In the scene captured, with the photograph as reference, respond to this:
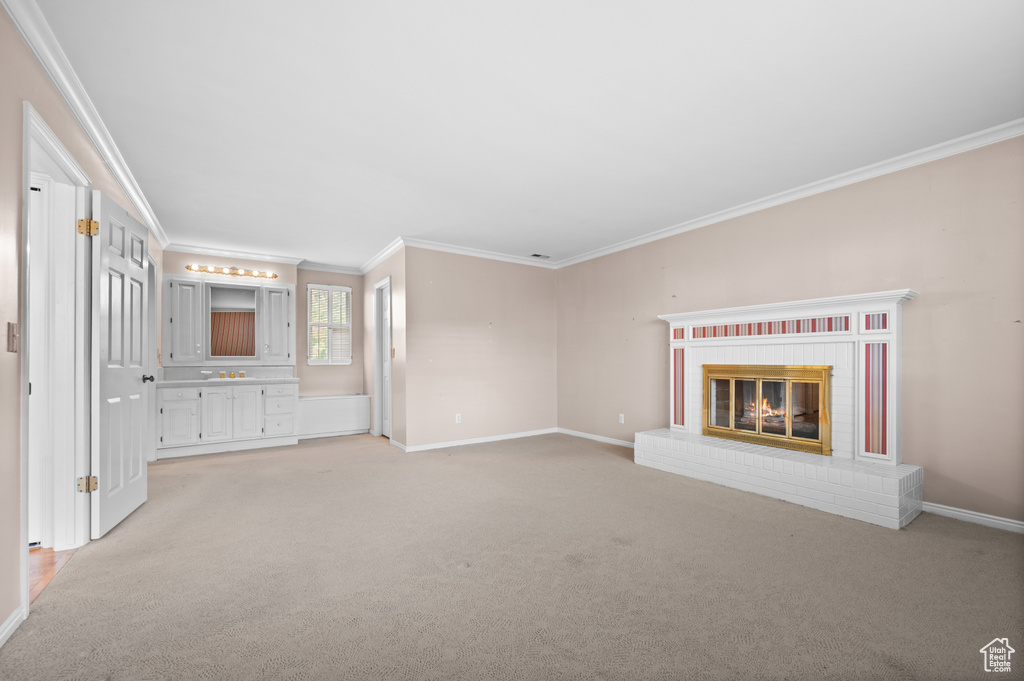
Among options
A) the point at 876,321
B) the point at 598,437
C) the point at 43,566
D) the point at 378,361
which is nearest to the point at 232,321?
the point at 378,361

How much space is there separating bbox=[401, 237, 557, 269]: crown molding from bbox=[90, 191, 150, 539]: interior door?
274 cm

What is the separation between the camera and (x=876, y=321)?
3.52 metres

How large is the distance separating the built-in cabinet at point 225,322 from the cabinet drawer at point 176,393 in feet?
1.68

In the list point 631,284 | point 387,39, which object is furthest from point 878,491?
point 387,39

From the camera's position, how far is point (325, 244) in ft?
19.2

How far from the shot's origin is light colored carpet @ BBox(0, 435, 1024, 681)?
1734mm

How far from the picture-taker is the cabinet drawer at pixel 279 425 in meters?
6.02

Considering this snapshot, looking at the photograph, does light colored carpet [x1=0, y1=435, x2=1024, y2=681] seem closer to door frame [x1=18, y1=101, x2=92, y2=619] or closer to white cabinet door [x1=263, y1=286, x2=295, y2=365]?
door frame [x1=18, y1=101, x2=92, y2=619]

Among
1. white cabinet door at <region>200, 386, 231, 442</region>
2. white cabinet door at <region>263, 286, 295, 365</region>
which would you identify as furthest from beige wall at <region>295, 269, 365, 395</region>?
white cabinet door at <region>200, 386, 231, 442</region>

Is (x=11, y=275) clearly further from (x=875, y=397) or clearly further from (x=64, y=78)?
(x=875, y=397)

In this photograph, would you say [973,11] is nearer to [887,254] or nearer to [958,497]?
[887,254]

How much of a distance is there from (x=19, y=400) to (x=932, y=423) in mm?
5337

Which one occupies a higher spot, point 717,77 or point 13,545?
point 717,77

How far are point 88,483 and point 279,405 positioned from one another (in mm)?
3274
